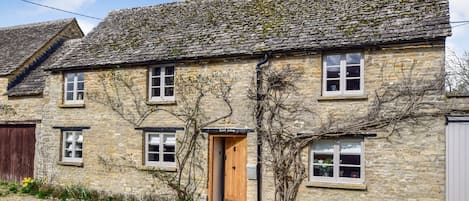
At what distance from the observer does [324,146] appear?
12.3 metres

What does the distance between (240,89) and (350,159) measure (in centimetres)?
401

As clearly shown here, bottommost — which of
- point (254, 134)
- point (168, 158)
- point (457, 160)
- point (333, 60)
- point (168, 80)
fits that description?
point (168, 158)

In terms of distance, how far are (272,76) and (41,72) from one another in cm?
1275

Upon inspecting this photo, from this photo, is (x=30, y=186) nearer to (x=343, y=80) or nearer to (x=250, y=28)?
(x=250, y=28)

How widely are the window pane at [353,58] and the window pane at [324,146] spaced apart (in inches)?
94.2

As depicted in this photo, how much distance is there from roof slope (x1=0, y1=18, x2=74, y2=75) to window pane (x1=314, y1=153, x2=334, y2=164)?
1502cm

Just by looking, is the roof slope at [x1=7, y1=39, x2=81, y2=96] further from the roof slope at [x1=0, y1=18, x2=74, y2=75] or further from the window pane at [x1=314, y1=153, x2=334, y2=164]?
the window pane at [x1=314, y1=153, x2=334, y2=164]

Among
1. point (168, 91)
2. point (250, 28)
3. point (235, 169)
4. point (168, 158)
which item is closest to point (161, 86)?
point (168, 91)

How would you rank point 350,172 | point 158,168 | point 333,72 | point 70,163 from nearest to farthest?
1. point 350,172
2. point 333,72
3. point 158,168
4. point 70,163

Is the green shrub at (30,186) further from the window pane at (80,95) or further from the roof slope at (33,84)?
the window pane at (80,95)

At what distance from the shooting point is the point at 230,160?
14.0 metres

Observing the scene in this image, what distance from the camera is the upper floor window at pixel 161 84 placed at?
14.9 meters

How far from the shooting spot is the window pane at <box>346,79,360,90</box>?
1210 centimetres

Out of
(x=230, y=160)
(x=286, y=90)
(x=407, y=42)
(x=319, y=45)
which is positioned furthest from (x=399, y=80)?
(x=230, y=160)
